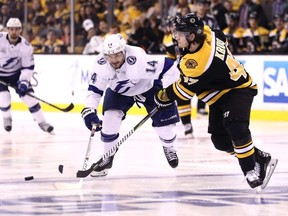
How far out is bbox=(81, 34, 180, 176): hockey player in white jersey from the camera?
20.9 feet

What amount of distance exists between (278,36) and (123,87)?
19.2 feet

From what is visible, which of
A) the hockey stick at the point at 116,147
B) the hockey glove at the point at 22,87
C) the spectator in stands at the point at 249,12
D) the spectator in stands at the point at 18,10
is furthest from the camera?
the spectator in stands at the point at 18,10

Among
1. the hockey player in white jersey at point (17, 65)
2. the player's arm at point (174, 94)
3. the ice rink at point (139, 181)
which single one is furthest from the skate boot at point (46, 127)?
the player's arm at point (174, 94)

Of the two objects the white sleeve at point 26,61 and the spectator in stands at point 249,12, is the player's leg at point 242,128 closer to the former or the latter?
the white sleeve at point 26,61

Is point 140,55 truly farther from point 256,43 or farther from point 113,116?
point 256,43

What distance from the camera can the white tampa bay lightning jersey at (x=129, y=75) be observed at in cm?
641

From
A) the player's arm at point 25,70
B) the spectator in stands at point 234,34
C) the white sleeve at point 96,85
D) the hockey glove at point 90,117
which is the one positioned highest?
the white sleeve at point 96,85

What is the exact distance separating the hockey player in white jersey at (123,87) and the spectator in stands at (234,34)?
17.7 feet

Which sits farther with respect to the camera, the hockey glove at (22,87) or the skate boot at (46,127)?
the skate boot at (46,127)

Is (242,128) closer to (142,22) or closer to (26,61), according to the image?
(26,61)

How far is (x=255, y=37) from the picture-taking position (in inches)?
487

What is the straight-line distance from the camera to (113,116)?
265 inches

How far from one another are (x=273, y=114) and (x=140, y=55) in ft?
17.8

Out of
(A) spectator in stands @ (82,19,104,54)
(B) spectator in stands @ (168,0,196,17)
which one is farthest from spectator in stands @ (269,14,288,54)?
(A) spectator in stands @ (82,19,104,54)
